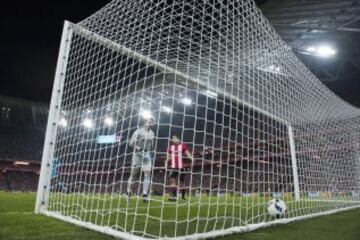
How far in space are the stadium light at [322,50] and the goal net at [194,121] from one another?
16.0ft

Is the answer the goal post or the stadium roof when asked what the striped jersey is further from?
the stadium roof

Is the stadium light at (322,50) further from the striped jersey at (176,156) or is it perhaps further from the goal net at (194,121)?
the striped jersey at (176,156)

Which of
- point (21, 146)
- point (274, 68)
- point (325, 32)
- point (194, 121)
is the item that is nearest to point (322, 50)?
point (325, 32)

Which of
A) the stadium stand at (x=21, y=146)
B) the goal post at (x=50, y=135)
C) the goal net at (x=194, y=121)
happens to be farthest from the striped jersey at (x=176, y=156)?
the stadium stand at (x=21, y=146)

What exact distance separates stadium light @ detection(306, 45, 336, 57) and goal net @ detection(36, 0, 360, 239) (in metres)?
4.88

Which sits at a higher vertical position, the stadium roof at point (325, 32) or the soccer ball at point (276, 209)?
the stadium roof at point (325, 32)

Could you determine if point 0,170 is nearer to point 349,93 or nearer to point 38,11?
point 38,11

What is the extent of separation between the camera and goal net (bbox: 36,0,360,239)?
3.24m

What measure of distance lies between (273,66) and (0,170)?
104 ft

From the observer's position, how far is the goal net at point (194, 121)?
10.6ft

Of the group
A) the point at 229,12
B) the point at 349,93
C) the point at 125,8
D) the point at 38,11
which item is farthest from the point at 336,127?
the point at 38,11

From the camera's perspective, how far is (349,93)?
1533 cm

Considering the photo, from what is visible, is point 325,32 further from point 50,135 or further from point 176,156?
point 50,135

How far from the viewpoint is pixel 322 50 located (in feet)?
40.7
